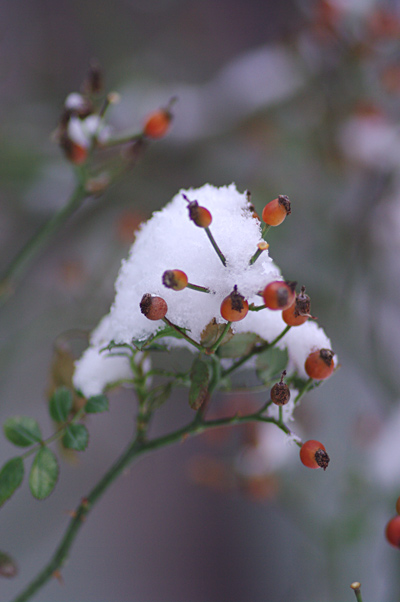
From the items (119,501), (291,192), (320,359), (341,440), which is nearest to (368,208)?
(291,192)

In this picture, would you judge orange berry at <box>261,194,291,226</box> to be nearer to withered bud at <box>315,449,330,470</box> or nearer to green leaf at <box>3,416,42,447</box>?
withered bud at <box>315,449,330,470</box>

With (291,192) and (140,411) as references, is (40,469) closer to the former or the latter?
(140,411)

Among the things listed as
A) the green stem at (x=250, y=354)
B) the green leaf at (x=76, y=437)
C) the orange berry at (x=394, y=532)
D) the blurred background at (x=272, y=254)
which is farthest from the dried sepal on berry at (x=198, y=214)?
the blurred background at (x=272, y=254)

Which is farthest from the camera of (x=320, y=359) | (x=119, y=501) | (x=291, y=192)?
(x=119, y=501)

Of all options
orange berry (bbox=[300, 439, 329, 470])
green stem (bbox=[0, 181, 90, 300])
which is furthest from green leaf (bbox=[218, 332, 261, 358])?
green stem (bbox=[0, 181, 90, 300])

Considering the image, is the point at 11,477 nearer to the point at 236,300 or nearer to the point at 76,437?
the point at 76,437

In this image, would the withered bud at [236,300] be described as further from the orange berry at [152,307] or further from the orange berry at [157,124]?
the orange berry at [157,124]

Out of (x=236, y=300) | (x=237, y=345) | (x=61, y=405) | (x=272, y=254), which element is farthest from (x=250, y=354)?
(x=272, y=254)

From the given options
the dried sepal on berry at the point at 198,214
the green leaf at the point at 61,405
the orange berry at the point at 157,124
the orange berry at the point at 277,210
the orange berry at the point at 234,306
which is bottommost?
the green leaf at the point at 61,405
